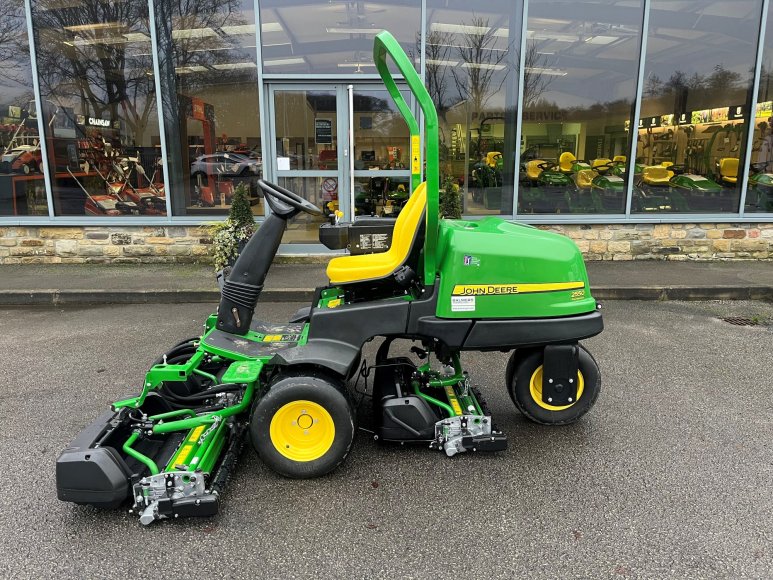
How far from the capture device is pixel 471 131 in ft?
28.4

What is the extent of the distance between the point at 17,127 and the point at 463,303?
824 centimetres

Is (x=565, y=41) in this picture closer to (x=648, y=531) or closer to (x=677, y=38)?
(x=677, y=38)

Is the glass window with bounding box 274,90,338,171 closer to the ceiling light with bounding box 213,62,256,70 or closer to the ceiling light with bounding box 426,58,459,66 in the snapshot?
the ceiling light with bounding box 213,62,256,70

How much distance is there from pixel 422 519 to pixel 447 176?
6544mm

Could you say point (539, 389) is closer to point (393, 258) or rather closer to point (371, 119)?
point (393, 258)

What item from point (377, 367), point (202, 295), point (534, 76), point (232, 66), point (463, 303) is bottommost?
point (202, 295)

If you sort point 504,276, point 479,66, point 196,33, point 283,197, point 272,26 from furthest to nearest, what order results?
point 479,66, point 196,33, point 272,26, point 283,197, point 504,276

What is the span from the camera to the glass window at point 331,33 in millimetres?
8070

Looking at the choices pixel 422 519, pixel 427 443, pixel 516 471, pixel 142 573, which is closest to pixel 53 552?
pixel 142 573

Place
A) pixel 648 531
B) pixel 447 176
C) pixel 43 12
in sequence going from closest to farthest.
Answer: pixel 648 531, pixel 43 12, pixel 447 176

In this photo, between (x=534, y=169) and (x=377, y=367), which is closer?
(x=377, y=367)

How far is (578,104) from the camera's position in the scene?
28.2ft

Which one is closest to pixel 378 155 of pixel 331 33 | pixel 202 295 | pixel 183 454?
pixel 331 33

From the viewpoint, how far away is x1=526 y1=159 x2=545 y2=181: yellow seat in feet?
28.3
